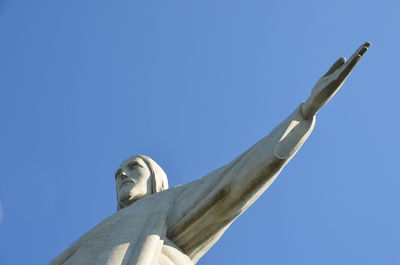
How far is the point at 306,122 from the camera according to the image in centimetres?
889

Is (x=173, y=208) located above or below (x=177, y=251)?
above

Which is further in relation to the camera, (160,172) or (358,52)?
(160,172)

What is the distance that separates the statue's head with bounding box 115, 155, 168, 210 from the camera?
11023 millimetres

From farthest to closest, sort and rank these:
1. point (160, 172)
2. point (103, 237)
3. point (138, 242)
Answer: point (160, 172)
point (103, 237)
point (138, 242)

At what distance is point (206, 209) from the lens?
8922 millimetres

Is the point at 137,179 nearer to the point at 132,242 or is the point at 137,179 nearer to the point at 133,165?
the point at 133,165

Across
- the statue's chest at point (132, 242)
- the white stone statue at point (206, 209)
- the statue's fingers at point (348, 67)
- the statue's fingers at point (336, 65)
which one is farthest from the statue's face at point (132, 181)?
the statue's fingers at point (348, 67)

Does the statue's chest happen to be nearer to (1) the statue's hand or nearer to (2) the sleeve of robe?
(2) the sleeve of robe

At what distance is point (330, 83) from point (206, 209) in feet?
6.53

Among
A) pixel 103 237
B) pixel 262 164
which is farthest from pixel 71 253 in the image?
pixel 262 164

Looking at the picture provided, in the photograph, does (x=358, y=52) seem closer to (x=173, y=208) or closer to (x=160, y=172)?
(x=173, y=208)

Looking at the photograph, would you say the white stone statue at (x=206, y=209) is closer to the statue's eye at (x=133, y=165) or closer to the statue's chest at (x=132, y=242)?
the statue's chest at (x=132, y=242)

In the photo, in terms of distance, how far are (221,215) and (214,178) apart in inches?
21.1

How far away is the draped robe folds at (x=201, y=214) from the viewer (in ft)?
28.2
